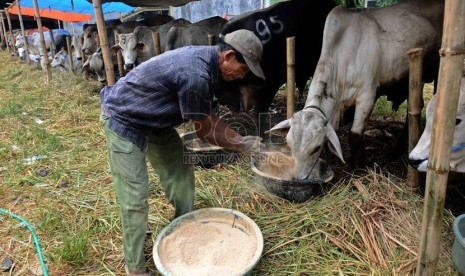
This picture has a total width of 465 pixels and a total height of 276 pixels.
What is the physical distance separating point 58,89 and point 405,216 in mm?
8163

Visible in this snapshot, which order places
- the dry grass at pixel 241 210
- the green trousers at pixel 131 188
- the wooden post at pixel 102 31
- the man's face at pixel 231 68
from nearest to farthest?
the man's face at pixel 231 68 < the green trousers at pixel 131 188 < the dry grass at pixel 241 210 < the wooden post at pixel 102 31

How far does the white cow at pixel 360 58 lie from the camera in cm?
380

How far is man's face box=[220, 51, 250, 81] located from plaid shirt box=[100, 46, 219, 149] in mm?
53

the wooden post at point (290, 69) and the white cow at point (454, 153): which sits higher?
the wooden post at point (290, 69)

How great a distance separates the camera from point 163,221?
328 centimetres

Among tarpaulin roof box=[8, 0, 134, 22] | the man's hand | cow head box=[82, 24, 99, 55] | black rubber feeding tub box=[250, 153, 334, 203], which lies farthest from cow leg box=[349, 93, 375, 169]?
tarpaulin roof box=[8, 0, 134, 22]

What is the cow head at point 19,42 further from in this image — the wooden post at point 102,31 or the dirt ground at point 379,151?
the wooden post at point 102,31

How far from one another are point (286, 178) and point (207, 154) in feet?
3.55

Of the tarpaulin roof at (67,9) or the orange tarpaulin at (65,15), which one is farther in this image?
the orange tarpaulin at (65,15)

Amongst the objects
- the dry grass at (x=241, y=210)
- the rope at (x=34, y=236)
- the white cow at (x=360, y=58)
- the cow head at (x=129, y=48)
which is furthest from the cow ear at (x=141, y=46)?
the rope at (x=34, y=236)

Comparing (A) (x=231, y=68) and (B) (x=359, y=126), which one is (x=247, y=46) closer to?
(A) (x=231, y=68)

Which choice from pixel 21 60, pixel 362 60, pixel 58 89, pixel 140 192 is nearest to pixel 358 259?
pixel 140 192

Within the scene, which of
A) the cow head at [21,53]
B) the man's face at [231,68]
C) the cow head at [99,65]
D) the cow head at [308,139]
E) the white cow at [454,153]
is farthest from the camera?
the cow head at [21,53]

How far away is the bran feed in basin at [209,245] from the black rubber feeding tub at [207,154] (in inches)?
43.0
